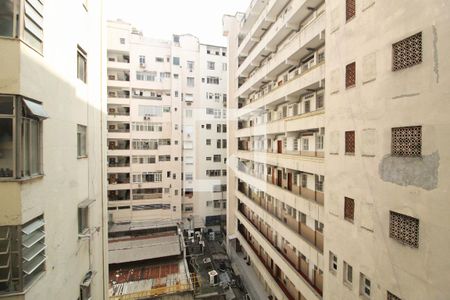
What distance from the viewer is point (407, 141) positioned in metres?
6.58

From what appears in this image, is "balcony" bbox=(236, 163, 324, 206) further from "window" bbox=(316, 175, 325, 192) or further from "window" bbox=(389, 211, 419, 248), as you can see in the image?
"window" bbox=(389, 211, 419, 248)

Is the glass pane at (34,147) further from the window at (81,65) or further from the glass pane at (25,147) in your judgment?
the window at (81,65)

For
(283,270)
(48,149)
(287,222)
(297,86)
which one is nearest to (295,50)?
(297,86)

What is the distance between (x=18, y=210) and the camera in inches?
171

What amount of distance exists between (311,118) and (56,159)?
10581mm

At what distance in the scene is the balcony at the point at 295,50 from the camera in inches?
428

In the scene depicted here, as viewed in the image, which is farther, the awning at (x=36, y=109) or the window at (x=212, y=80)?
the window at (x=212, y=80)

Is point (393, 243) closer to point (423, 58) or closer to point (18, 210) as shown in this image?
point (423, 58)

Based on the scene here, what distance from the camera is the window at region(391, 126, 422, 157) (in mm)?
6340

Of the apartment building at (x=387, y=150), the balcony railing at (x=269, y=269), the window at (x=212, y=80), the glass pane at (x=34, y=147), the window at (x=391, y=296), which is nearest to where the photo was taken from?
the glass pane at (x=34, y=147)

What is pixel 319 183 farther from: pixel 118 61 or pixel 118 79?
pixel 118 61

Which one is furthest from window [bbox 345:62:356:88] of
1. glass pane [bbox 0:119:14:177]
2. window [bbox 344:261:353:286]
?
glass pane [bbox 0:119:14:177]

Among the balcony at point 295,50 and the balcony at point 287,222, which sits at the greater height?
the balcony at point 295,50

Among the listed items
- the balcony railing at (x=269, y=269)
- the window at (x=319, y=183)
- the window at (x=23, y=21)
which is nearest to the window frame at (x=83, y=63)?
the window at (x=23, y=21)
